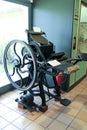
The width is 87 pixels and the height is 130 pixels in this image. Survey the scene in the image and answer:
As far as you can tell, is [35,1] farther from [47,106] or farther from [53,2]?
[47,106]

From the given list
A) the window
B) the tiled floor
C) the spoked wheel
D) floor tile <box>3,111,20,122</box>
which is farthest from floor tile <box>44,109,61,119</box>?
the window

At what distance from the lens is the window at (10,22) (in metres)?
3.10

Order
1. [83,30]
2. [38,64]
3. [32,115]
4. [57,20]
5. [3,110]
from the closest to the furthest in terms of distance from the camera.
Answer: [38,64] → [32,115] → [3,110] → [57,20] → [83,30]

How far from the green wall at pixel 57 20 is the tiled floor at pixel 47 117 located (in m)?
1.05

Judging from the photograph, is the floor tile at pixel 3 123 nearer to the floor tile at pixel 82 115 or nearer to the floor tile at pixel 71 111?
the floor tile at pixel 71 111

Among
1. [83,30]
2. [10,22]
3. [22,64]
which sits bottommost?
[22,64]

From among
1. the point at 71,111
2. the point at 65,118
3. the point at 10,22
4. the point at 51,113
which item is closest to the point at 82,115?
the point at 71,111

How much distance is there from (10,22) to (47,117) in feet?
6.51

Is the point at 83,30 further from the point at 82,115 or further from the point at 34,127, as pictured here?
the point at 34,127

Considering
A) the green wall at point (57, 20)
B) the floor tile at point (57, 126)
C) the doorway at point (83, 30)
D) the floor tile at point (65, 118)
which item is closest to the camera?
the floor tile at point (57, 126)

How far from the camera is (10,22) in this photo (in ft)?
10.7

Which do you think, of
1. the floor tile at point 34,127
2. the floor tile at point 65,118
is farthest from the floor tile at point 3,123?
the floor tile at point 65,118

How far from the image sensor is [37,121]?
230 centimetres

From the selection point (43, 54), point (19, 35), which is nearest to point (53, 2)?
point (19, 35)
